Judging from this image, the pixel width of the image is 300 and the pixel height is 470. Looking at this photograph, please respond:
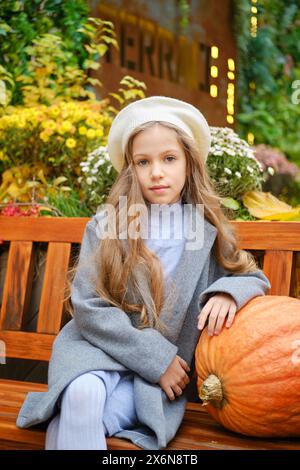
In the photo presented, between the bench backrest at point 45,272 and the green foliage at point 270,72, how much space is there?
3.53 meters

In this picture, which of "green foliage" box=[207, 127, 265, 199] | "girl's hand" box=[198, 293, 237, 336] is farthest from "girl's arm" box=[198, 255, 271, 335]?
"green foliage" box=[207, 127, 265, 199]

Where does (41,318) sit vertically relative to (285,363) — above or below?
below

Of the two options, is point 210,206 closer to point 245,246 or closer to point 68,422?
point 245,246

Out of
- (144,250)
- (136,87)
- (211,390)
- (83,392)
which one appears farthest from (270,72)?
(83,392)

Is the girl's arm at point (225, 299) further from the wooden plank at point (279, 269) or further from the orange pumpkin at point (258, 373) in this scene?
the wooden plank at point (279, 269)

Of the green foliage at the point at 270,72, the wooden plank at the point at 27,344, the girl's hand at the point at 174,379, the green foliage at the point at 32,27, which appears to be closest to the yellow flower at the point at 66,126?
the green foliage at the point at 32,27

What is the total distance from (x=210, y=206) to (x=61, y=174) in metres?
1.70

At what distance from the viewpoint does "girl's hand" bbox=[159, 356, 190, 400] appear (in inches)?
75.6

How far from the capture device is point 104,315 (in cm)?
194

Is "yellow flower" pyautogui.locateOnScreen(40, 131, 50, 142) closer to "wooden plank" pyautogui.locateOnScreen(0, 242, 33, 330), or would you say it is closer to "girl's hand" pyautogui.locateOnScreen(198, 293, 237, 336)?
"wooden plank" pyautogui.locateOnScreen(0, 242, 33, 330)

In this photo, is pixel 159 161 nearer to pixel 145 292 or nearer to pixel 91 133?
pixel 145 292

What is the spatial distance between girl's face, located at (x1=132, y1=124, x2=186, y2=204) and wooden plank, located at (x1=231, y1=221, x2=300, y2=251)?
424mm

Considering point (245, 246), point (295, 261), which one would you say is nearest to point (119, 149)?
point (245, 246)

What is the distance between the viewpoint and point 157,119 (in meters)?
2.09
